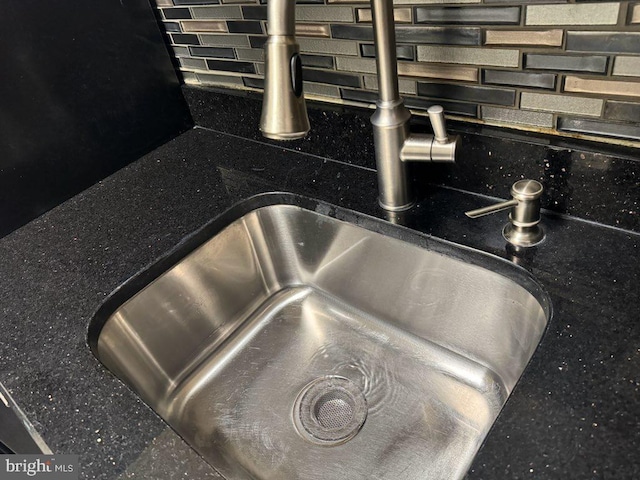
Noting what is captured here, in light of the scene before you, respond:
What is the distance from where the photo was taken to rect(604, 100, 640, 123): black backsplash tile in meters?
0.53

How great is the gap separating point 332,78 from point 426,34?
0.60 feet

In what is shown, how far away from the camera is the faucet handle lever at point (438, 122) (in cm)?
56

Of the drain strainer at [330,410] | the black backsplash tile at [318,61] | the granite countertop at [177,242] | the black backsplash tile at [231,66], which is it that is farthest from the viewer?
the black backsplash tile at [231,66]

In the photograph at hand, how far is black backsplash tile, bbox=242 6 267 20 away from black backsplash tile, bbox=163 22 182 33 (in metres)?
0.20

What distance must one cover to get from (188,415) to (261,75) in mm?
567

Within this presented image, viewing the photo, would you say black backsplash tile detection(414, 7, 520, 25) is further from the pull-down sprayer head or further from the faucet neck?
the pull-down sprayer head

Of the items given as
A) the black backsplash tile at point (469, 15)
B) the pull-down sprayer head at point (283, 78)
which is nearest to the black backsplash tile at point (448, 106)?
the black backsplash tile at point (469, 15)

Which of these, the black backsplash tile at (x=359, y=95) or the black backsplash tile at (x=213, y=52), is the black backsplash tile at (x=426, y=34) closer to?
the black backsplash tile at (x=359, y=95)

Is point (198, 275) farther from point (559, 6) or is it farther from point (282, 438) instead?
point (559, 6)

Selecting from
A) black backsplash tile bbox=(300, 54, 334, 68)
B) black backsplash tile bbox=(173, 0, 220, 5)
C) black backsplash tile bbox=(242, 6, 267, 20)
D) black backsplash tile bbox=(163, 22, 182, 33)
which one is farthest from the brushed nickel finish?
black backsplash tile bbox=(163, 22, 182, 33)

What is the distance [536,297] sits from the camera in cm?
55

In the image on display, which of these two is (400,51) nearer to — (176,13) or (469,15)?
(469,15)

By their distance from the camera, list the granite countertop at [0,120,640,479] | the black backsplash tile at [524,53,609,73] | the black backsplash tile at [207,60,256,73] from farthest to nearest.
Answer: the black backsplash tile at [207,60,256,73]
the black backsplash tile at [524,53,609,73]
the granite countertop at [0,120,640,479]

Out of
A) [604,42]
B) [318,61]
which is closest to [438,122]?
[604,42]
